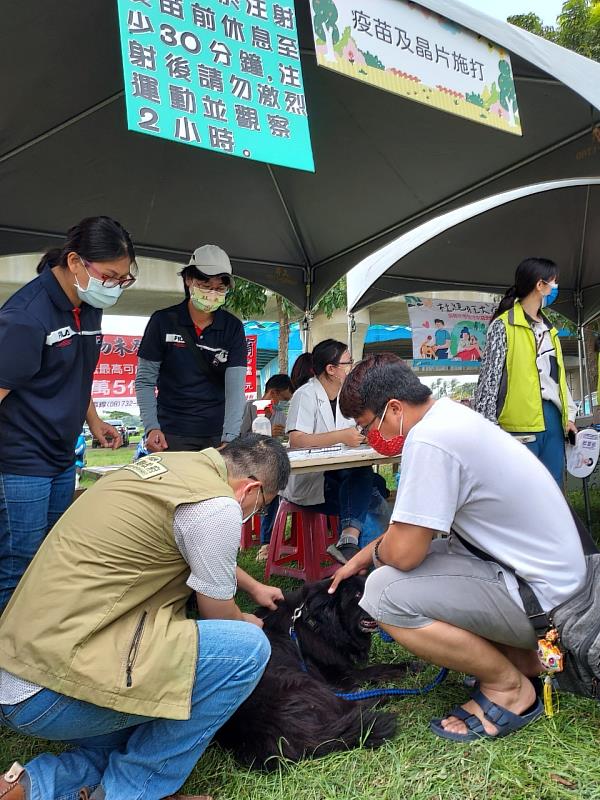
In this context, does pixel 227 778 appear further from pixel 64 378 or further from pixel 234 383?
pixel 234 383

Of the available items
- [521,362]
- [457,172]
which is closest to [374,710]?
[521,362]

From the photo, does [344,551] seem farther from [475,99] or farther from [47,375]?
[475,99]

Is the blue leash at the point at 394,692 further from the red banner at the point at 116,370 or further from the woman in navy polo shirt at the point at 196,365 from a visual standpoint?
the red banner at the point at 116,370

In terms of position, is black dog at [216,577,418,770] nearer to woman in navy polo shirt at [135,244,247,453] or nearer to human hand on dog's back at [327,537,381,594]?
human hand on dog's back at [327,537,381,594]

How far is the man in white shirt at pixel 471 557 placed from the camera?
1715mm

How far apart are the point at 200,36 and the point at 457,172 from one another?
2890mm

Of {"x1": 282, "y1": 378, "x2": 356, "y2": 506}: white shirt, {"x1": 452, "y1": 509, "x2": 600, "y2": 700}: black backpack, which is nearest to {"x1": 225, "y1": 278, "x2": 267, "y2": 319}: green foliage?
{"x1": 282, "y1": 378, "x2": 356, "y2": 506}: white shirt

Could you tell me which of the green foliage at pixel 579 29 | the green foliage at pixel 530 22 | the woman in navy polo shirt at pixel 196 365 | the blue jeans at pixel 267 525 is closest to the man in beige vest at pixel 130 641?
the woman in navy polo shirt at pixel 196 365

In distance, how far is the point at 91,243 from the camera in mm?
2111

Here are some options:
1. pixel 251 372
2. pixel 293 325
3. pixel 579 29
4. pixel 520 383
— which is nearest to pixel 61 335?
pixel 520 383

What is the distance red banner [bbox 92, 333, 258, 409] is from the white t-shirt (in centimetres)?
725

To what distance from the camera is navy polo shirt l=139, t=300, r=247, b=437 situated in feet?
10.8

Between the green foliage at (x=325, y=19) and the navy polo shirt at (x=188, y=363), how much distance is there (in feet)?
5.34

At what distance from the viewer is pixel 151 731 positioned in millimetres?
1524
